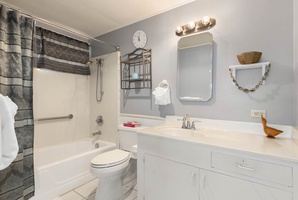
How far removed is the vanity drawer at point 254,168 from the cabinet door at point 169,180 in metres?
0.21

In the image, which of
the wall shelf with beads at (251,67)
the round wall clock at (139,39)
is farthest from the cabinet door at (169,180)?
the round wall clock at (139,39)

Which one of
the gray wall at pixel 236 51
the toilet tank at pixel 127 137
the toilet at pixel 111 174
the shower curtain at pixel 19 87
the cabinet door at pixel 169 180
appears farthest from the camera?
the toilet tank at pixel 127 137

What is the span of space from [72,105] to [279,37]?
2.98 meters

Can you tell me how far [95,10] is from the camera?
2055mm

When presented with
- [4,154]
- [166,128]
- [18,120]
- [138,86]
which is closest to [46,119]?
[18,120]

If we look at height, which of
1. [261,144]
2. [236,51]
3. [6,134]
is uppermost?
[236,51]

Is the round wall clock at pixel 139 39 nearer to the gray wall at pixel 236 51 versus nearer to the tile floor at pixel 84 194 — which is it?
the gray wall at pixel 236 51

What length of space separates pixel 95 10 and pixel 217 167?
7.62 ft

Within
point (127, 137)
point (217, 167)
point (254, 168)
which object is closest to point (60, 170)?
point (127, 137)

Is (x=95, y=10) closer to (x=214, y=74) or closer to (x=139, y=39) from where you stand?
(x=139, y=39)

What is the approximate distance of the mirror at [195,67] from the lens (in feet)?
5.64

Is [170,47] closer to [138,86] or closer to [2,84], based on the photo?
[138,86]

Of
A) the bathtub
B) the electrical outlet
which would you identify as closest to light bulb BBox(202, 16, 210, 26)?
the electrical outlet

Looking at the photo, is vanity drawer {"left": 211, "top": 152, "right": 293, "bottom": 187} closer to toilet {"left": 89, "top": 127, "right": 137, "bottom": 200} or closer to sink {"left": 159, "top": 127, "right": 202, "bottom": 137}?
sink {"left": 159, "top": 127, "right": 202, "bottom": 137}
